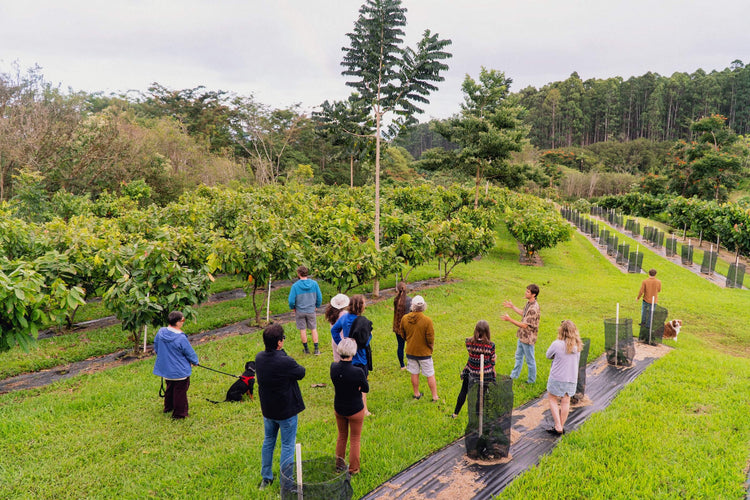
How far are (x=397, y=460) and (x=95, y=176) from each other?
2700cm

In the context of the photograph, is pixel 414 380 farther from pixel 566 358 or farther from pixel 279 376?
pixel 279 376

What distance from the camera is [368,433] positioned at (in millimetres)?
6152

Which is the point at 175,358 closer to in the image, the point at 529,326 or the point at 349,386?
the point at 349,386

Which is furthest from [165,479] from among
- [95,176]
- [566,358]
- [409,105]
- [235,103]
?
[235,103]

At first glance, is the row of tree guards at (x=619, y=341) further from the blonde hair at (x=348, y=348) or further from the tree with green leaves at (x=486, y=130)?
the tree with green leaves at (x=486, y=130)

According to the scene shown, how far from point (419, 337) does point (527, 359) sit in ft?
7.85

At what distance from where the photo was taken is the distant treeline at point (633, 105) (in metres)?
85.1

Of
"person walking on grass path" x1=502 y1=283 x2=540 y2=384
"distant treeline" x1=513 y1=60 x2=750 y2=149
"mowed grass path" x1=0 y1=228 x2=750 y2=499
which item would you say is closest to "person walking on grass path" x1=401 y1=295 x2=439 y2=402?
"mowed grass path" x1=0 y1=228 x2=750 y2=499

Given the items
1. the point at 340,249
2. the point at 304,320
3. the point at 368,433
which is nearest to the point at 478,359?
the point at 368,433

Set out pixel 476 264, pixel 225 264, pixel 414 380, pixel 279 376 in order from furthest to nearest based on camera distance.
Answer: pixel 476 264, pixel 225 264, pixel 414 380, pixel 279 376

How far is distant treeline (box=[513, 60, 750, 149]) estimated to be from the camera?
85.1 metres

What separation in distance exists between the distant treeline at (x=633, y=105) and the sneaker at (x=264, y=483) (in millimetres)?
91065

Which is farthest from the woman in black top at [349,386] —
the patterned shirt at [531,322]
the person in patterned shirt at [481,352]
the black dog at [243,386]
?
the patterned shirt at [531,322]

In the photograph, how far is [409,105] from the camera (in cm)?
1628
